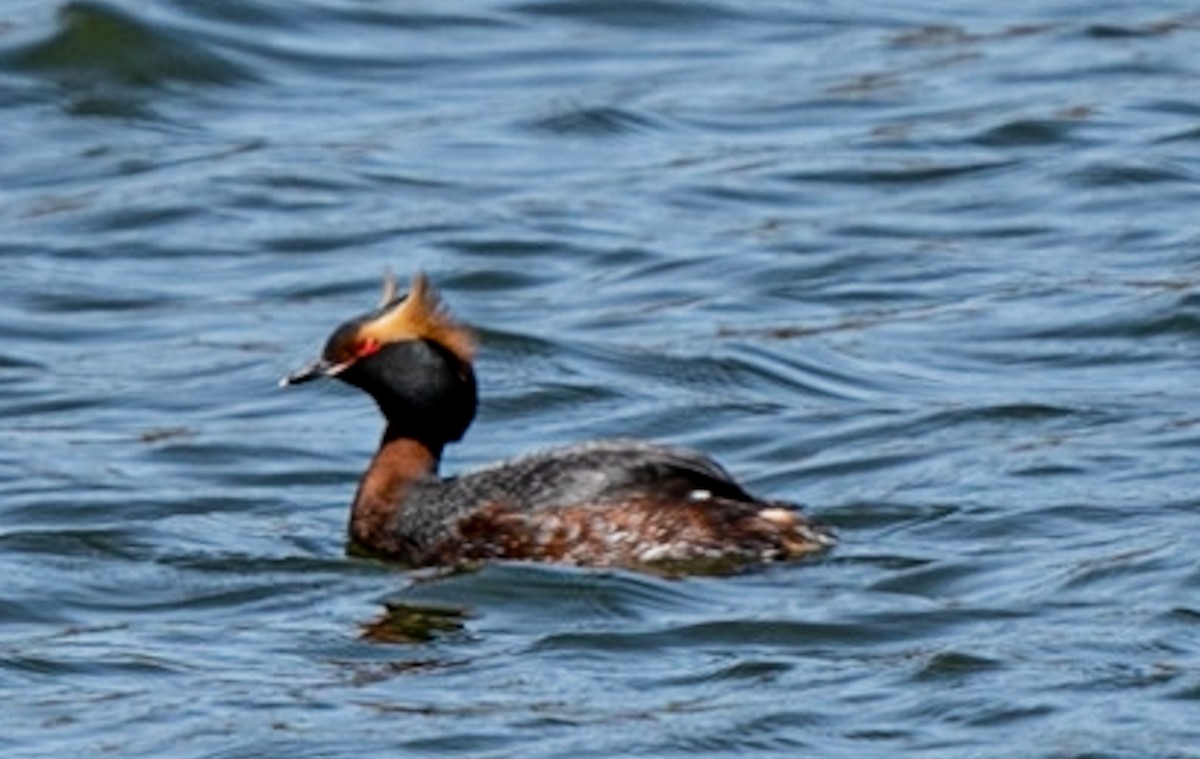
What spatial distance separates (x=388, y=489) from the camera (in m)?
14.7

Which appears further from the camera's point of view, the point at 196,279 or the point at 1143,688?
the point at 196,279

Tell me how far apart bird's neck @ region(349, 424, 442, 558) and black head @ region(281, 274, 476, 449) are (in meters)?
0.06

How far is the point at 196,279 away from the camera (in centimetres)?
1942

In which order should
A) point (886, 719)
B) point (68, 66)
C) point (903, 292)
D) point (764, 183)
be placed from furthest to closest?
point (68, 66)
point (764, 183)
point (903, 292)
point (886, 719)

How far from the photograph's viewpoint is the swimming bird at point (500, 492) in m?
14.1

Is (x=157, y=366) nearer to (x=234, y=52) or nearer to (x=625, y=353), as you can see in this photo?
(x=625, y=353)

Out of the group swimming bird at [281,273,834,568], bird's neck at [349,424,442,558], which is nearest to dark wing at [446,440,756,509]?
swimming bird at [281,273,834,568]

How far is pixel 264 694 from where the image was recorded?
12453mm

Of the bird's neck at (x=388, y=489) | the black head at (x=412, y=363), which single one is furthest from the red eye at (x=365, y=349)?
the bird's neck at (x=388, y=489)

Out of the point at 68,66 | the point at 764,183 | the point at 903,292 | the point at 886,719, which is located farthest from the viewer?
the point at 68,66

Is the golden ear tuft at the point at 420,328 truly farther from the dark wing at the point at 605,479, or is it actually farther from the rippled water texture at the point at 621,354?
the rippled water texture at the point at 621,354

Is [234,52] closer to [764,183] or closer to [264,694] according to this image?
[764,183]

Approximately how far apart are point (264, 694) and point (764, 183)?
29.1ft

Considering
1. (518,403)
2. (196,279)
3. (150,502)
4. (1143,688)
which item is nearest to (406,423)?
(150,502)
